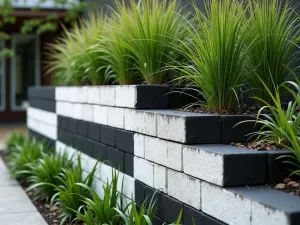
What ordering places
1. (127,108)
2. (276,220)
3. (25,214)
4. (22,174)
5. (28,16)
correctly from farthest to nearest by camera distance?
(28,16) < (22,174) < (25,214) < (127,108) < (276,220)

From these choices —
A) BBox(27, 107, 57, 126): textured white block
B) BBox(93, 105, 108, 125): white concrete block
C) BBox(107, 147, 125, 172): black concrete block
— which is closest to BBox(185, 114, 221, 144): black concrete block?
BBox(107, 147, 125, 172): black concrete block

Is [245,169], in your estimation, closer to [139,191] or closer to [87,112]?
[139,191]

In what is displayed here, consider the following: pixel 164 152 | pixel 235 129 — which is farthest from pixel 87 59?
pixel 235 129

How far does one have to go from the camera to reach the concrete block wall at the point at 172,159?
2.87 m

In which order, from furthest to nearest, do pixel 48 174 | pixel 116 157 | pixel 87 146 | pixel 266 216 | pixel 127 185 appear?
pixel 87 146
pixel 48 174
pixel 116 157
pixel 127 185
pixel 266 216

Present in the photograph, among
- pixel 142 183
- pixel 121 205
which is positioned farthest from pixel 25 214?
pixel 142 183

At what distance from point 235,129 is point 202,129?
259mm

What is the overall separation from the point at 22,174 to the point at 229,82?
422cm

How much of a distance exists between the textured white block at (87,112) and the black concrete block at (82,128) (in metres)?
0.07

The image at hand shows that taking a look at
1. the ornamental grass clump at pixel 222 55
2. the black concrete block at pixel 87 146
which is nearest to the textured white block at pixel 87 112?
the black concrete block at pixel 87 146

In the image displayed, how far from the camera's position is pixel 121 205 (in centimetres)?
446

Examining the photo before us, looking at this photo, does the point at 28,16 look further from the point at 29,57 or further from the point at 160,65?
the point at 160,65

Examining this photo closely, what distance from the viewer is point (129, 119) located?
14.8ft

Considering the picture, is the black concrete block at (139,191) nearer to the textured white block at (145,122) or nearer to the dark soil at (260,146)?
the textured white block at (145,122)
